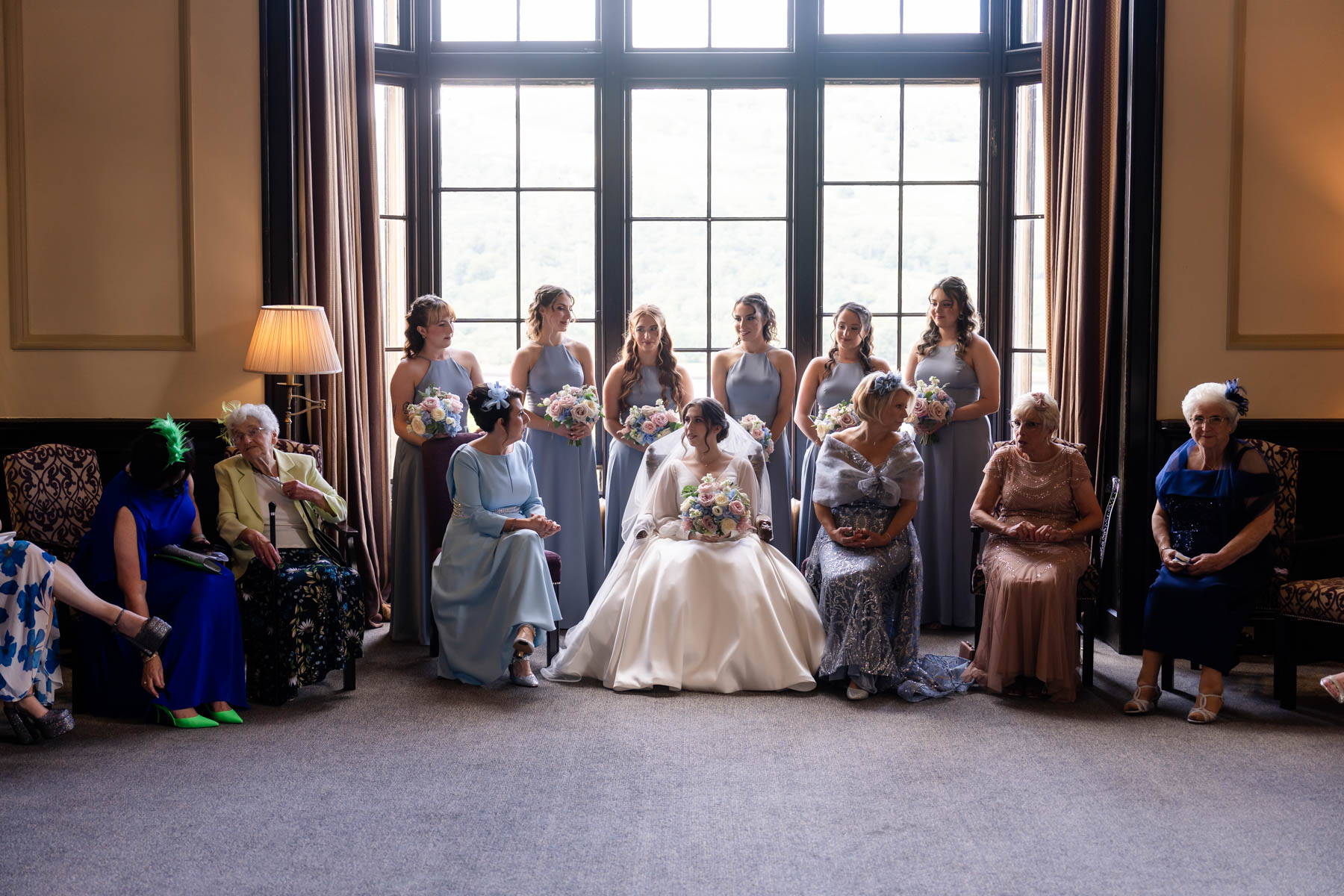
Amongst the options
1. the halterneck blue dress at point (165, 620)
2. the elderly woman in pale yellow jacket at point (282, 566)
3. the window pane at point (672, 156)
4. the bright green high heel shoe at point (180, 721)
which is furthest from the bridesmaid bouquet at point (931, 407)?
the bright green high heel shoe at point (180, 721)

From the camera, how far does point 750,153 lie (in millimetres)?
6863

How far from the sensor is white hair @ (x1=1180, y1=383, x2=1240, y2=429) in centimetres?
470

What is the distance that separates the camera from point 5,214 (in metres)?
5.59

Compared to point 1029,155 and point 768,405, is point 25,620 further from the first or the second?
point 1029,155

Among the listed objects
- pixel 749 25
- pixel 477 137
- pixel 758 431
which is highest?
pixel 749 25

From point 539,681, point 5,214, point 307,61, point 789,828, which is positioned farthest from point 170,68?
point 789,828

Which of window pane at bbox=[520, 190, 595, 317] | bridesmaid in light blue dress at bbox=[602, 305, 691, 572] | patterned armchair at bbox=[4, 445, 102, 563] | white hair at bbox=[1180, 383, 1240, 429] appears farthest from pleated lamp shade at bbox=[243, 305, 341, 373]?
white hair at bbox=[1180, 383, 1240, 429]

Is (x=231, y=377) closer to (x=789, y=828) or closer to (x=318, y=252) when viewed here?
(x=318, y=252)

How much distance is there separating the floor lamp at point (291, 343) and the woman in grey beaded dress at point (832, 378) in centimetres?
245

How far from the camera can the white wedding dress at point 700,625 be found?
4.87m

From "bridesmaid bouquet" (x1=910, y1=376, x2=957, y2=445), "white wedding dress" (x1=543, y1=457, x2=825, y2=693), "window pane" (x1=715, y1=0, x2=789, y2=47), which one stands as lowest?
"white wedding dress" (x1=543, y1=457, x2=825, y2=693)

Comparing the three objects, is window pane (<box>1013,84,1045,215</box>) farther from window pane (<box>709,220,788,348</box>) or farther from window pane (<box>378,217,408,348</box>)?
window pane (<box>378,217,408,348</box>)

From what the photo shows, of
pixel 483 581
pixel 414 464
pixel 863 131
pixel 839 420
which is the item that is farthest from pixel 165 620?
pixel 863 131

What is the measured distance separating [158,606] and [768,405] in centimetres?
314
